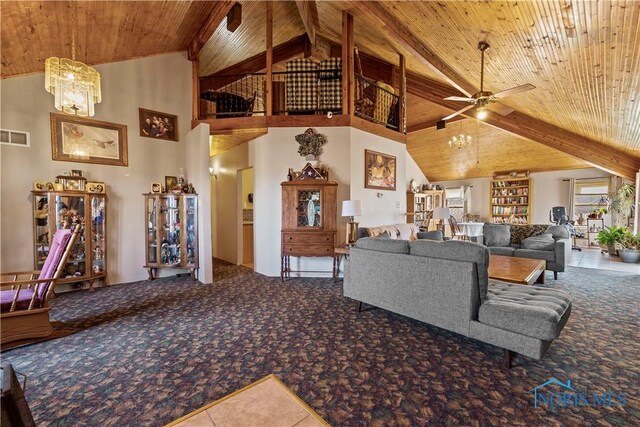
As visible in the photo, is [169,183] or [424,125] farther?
[424,125]

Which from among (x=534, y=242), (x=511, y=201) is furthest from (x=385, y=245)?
(x=511, y=201)

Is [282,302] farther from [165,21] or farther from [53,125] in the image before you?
[165,21]

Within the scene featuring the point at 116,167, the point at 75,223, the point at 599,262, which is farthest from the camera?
the point at 599,262

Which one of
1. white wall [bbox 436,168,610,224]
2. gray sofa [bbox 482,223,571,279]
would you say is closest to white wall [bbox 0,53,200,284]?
gray sofa [bbox 482,223,571,279]

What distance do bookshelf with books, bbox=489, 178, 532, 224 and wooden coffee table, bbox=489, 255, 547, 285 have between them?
662 cm

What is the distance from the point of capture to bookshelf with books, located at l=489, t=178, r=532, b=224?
948cm

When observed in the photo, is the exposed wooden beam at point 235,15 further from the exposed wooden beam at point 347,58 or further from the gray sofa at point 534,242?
the gray sofa at point 534,242

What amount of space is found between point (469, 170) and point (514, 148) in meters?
1.80

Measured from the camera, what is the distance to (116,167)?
14.8 ft

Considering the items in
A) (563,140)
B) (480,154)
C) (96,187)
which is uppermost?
(480,154)

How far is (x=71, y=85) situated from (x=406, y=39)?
427 centimetres

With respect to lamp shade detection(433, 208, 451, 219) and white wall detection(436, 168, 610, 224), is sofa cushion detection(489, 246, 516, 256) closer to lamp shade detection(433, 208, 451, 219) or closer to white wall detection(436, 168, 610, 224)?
lamp shade detection(433, 208, 451, 219)

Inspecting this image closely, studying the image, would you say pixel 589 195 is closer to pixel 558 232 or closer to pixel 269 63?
pixel 558 232

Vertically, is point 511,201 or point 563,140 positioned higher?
point 563,140
